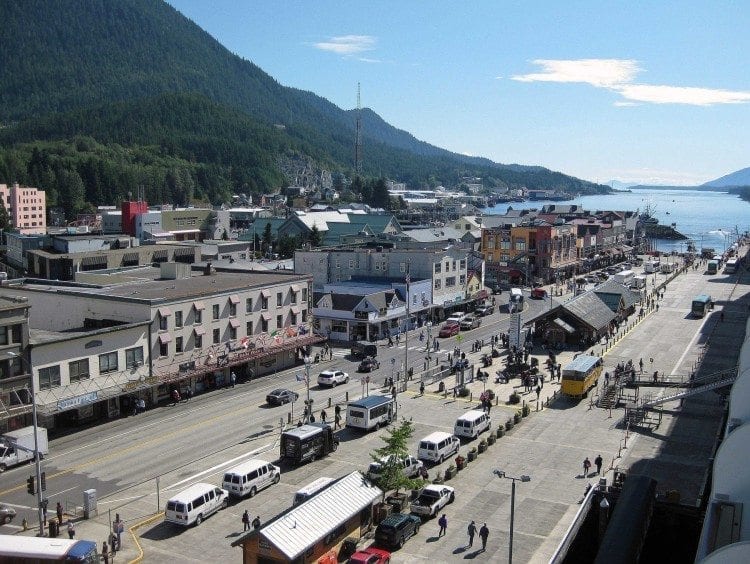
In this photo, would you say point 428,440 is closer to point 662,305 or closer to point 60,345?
point 60,345

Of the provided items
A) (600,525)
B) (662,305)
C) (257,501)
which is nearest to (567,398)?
(600,525)

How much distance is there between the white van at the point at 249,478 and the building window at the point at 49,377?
40.3ft

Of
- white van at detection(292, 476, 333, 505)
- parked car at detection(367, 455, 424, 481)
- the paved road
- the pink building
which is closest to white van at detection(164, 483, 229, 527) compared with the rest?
the paved road

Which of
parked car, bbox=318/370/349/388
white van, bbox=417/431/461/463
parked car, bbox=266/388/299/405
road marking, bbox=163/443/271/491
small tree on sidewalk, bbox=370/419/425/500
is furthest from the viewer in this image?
parked car, bbox=318/370/349/388

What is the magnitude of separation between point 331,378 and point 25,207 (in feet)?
397

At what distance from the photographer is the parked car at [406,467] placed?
1190 inches

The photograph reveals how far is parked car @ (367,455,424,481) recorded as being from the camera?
30234 mm

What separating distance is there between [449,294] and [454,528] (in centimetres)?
4972

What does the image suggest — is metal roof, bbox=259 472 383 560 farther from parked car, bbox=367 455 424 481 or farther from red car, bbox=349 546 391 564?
parked car, bbox=367 455 424 481

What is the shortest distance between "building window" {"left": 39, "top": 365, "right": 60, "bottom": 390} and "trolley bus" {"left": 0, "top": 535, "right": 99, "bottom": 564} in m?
15.2

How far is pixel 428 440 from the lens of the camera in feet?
117

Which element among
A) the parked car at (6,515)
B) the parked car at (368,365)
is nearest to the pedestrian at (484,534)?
the parked car at (6,515)

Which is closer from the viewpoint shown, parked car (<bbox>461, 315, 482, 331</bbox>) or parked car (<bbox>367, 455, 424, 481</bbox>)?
parked car (<bbox>367, 455, 424, 481</bbox>)

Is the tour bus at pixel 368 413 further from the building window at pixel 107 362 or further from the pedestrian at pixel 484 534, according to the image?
the pedestrian at pixel 484 534
